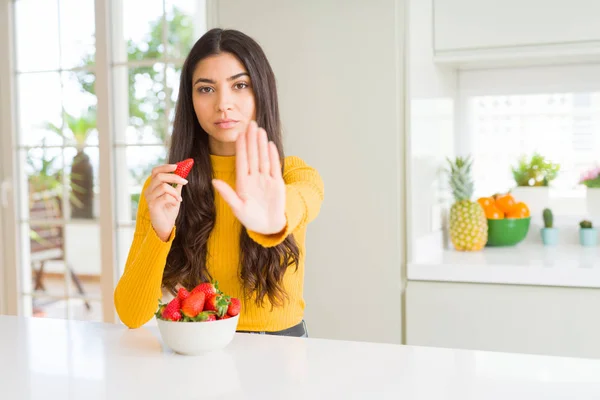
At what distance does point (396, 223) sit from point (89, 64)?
1.88 metres

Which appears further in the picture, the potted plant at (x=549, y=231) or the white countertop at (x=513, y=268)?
the potted plant at (x=549, y=231)

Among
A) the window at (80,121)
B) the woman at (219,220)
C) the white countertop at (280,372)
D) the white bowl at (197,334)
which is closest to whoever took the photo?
the white countertop at (280,372)

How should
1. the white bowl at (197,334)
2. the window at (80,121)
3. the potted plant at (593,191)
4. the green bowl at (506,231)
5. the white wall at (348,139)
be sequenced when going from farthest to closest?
the window at (80,121) → the potted plant at (593,191) → the green bowl at (506,231) → the white wall at (348,139) → the white bowl at (197,334)

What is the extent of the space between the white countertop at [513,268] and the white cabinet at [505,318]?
1.1 inches

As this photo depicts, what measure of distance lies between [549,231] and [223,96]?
5.87 feet

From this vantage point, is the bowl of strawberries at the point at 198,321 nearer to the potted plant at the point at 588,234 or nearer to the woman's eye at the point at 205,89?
the woman's eye at the point at 205,89

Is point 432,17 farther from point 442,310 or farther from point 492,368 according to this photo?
point 492,368

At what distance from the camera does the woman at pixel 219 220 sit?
4.89 feet

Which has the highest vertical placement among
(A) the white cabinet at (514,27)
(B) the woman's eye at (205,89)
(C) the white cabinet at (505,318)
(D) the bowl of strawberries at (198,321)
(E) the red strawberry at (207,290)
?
(A) the white cabinet at (514,27)

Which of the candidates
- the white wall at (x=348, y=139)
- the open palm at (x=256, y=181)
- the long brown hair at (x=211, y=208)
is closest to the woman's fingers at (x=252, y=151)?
the open palm at (x=256, y=181)

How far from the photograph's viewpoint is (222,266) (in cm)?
161

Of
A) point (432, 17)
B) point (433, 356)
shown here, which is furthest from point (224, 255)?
point (432, 17)

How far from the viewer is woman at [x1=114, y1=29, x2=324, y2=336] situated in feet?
4.89

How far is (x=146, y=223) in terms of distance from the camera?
155 centimetres
